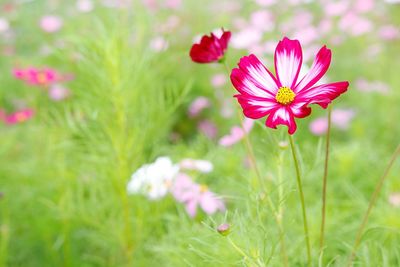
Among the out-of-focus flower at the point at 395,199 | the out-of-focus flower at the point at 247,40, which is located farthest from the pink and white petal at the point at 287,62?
the out-of-focus flower at the point at 247,40

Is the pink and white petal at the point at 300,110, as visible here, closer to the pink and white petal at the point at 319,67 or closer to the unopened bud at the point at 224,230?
the pink and white petal at the point at 319,67

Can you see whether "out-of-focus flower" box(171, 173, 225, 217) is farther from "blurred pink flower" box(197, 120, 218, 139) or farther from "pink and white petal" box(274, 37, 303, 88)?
"blurred pink flower" box(197, 120, 218, 139)

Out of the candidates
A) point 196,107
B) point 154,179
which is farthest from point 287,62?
point 196,107

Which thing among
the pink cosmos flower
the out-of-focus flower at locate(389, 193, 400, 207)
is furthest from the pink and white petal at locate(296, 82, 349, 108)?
the out-of-focus flower at locate(389, 193, 400, 207)

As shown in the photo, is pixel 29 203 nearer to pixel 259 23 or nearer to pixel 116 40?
pixel 116 40

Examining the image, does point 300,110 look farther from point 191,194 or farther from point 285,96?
point 191,194
